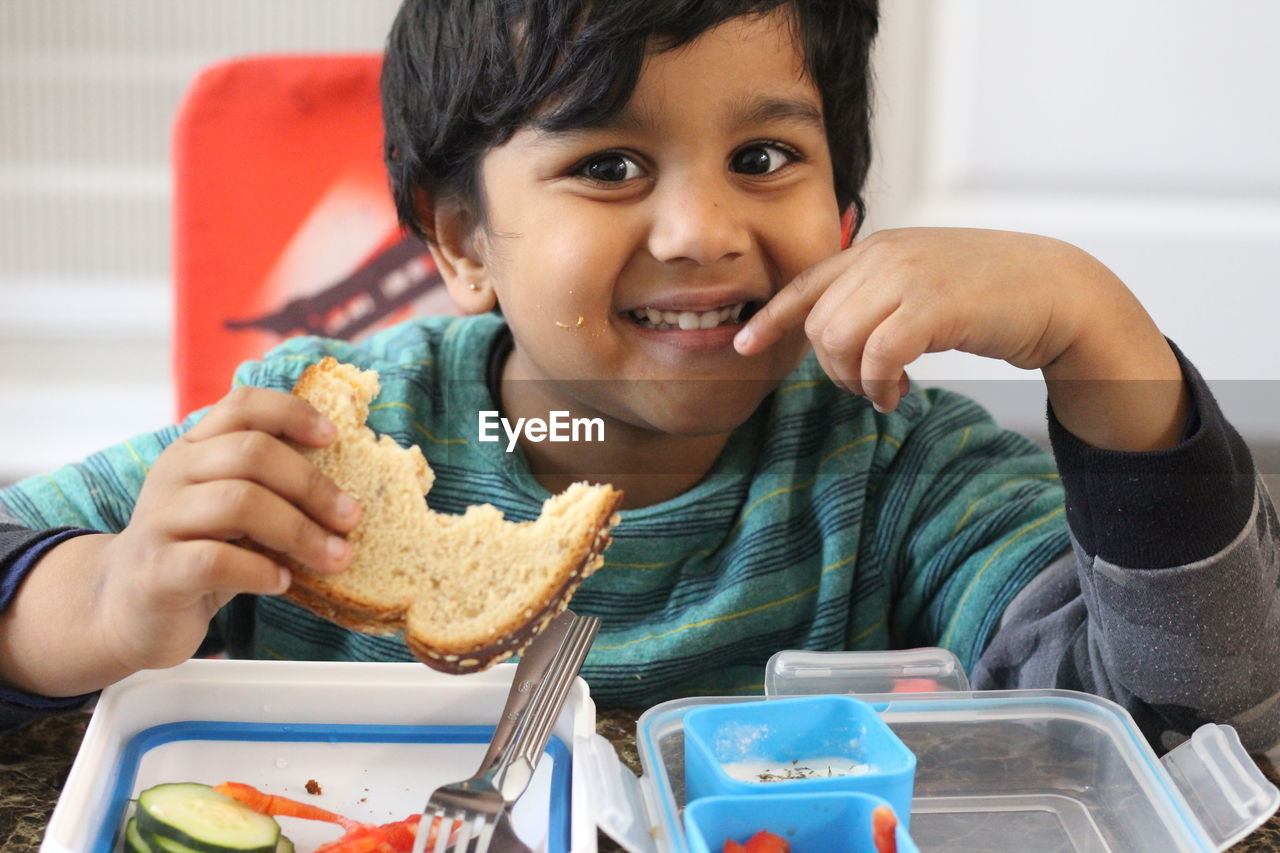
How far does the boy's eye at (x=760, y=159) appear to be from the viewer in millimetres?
671

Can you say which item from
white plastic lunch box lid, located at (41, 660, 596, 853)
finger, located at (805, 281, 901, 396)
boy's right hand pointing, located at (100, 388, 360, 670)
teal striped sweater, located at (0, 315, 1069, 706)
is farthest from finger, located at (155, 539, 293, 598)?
finger, located at (805, 281, 901, 396)

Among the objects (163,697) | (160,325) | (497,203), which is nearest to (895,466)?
(497,203)

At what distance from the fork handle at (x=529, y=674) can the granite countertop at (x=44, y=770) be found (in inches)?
3.2

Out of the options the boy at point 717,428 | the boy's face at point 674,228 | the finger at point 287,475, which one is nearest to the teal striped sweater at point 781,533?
the boy at point 717,428

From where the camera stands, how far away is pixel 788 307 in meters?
0.69

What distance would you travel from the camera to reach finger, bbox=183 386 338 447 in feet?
1.93

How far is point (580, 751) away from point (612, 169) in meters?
0.30

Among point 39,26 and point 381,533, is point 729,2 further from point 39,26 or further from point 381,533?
point 39,26

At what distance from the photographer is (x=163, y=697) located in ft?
2.22

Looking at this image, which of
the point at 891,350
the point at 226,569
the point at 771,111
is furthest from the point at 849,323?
the point at 226,569

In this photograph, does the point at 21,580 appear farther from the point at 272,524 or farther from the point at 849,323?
the point at 849,323

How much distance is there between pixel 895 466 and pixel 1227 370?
0.22 meters

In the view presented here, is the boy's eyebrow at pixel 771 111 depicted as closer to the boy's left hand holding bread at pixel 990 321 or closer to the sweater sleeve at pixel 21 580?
the boy's left hand holding bread at pixel 990 321

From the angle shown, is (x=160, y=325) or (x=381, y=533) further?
(x=160, y=325)
